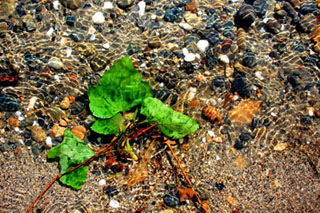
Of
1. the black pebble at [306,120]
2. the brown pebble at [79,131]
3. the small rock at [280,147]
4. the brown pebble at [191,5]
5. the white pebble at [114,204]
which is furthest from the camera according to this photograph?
the brown pebble at [191,5]

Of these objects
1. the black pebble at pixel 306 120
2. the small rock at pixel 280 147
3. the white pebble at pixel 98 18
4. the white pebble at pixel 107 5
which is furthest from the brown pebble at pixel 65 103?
the black pebble at pixel 306 120

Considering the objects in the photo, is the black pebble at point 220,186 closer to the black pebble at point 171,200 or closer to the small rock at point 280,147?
the black pebble at point 171,200

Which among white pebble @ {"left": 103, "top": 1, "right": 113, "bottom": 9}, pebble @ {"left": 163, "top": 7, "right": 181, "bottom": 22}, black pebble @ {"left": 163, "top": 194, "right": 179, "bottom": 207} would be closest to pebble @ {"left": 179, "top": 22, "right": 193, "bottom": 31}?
pebble @ {"left": 163, "top": 7, "right": 181, "bottom": 22}

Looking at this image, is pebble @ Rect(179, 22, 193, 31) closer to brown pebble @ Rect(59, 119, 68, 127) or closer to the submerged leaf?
the submerged leaf

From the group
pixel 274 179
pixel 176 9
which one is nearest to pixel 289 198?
pixel 274 179

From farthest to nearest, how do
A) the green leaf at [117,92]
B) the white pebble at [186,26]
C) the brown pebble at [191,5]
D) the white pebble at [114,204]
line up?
the brown pebble at [191,5], the white pebble at [186,26], the green leaf at [117,92], the white pebble at [114,204]

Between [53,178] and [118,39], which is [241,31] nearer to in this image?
[118,39]
